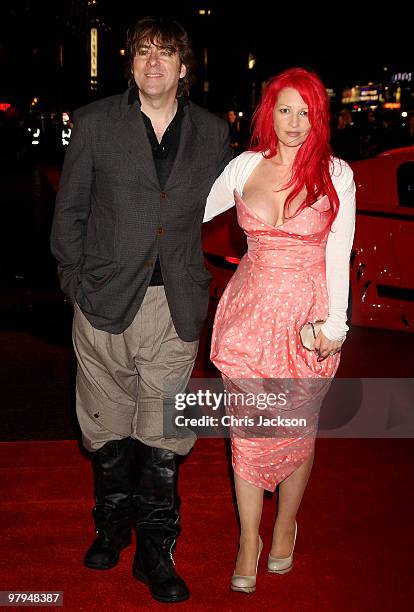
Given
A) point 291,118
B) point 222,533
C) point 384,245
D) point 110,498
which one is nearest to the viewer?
point 291,118

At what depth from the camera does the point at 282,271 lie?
3482mm

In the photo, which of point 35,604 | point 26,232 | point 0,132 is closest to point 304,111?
point 35,604

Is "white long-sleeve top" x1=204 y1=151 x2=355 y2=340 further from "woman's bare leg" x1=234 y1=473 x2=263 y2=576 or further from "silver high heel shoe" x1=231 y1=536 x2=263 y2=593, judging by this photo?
"silver high heel shoe" x1=231 y1=536 x2=263 y2=593

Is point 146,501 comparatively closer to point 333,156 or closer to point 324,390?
point 324,390

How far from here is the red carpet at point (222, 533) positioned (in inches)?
141

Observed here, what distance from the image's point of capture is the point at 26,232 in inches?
615

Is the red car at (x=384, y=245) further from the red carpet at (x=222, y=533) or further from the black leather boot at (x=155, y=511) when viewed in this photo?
the black leather boot at (x=155, y=511)

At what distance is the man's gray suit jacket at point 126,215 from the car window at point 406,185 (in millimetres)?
3907

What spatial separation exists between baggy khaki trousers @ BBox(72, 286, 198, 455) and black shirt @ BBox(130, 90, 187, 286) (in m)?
0.09

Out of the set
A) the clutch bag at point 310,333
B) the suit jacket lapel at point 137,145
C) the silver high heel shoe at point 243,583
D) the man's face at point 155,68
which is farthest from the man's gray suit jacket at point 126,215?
the silver high heel shoe at point 243,583

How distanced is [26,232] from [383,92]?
85.5 metres

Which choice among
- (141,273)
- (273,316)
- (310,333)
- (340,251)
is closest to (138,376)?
(141,273)

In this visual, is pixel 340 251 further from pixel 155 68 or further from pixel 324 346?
pixel 155 68

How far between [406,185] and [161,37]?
4233 millimetres
